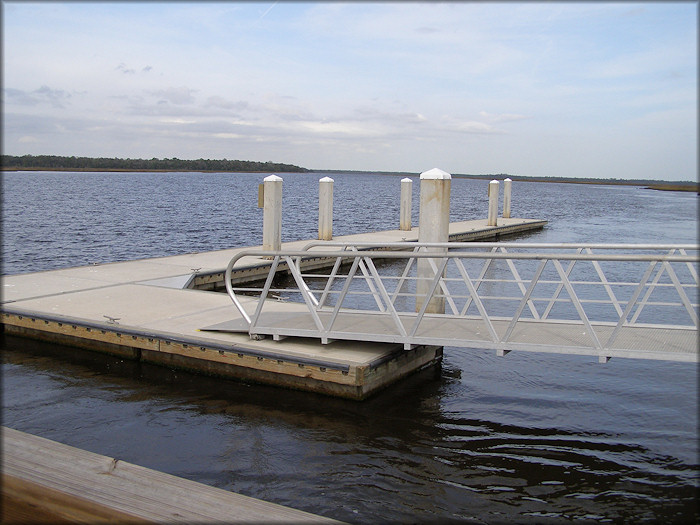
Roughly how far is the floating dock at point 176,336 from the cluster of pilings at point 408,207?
1.90 meters

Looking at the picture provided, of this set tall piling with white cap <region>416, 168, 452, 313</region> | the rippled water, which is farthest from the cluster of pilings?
the rippled water

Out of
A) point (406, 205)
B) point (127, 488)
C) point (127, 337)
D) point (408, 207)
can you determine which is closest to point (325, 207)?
point (406, 205)

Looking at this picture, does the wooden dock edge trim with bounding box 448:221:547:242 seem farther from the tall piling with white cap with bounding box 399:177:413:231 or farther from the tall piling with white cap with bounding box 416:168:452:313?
the tall piling with white cap with bounding box 416:168:452:313

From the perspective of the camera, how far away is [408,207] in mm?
25469

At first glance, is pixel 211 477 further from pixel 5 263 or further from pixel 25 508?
pixel 5 263

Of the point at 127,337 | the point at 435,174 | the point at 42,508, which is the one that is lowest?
the point at 127,337

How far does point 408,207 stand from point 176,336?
1805cm

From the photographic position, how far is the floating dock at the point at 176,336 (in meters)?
7.64

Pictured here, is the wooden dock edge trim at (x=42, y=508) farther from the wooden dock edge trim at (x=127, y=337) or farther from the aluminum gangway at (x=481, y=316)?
the wooden dock edge trim at (x=127, y=337)

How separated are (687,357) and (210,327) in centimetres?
604

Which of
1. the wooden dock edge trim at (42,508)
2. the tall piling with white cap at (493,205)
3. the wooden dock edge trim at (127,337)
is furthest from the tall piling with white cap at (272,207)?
the tall piling with white cap at (493,205)

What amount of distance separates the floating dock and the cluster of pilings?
1.90 meters

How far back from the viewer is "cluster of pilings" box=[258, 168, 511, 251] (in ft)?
30.1

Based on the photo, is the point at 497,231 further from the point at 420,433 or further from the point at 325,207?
the point at 420,433
